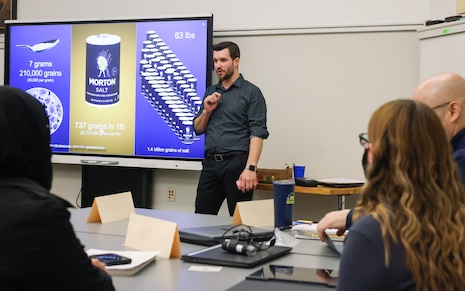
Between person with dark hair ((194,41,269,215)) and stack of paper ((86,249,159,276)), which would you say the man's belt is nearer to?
person with dark hair ((194,41,269,215))

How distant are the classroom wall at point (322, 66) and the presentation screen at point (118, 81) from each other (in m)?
0.33

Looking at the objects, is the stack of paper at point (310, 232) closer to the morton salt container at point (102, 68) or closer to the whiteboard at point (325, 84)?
the whiteboard at point (325, 84)

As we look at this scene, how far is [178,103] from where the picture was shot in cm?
470

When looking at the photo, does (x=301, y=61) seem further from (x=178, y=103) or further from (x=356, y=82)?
(x=178, y=103)

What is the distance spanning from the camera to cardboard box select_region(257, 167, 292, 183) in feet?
14.0

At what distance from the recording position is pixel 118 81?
4875 millimetres

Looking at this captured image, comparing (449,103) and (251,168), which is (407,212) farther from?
(251,168)

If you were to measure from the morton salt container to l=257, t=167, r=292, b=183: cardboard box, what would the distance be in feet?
4.53

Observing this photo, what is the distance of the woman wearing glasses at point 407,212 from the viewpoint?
1.21m

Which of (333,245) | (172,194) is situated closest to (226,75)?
(172,194)

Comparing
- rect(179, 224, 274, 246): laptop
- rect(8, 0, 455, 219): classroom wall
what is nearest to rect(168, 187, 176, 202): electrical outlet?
rect(8, 0, 455, 219): classroom wall

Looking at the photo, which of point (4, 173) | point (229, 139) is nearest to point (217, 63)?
point (229, 139)

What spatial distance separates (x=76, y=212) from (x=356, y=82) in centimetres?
241

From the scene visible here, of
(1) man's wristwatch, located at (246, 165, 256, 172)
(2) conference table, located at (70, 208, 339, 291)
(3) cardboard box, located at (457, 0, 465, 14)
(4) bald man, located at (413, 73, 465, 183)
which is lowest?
(2) conference table, located at (70, 208, 339, 291)
